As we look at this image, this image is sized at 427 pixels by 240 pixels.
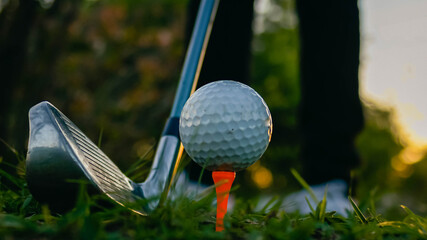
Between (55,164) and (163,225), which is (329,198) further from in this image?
(55,164)

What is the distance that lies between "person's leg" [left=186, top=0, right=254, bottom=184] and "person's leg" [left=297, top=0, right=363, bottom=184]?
1.33 feet

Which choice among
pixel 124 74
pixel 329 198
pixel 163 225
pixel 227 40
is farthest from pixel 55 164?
pixel 124 74

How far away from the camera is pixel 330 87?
95.0 inches

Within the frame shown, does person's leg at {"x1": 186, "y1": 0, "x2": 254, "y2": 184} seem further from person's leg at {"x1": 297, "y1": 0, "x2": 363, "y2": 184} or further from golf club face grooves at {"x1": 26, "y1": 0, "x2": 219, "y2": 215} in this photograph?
golf club face grooves at {"x1": 26, "y1": 0, "x2": 219, "y2": 215}

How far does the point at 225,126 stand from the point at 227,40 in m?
1.37

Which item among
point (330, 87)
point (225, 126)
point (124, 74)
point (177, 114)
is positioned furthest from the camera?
point (124, 74)

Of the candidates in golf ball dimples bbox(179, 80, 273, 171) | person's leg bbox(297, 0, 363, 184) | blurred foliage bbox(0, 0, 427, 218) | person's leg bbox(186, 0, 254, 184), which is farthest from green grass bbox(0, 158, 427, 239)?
blurred foliage bbox(0, 0, 427, 218)

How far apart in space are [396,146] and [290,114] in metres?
6.41

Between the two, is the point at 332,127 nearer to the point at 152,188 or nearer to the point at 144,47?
the point at 152,188

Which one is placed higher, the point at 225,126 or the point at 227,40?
the point at 227,40

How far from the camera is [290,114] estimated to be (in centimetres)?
890

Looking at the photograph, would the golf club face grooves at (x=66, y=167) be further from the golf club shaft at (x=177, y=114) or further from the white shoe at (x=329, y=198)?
the white shoe at (x=329, y=198)

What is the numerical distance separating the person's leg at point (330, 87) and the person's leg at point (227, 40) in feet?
1.33

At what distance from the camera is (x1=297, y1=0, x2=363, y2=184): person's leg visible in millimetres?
2359
